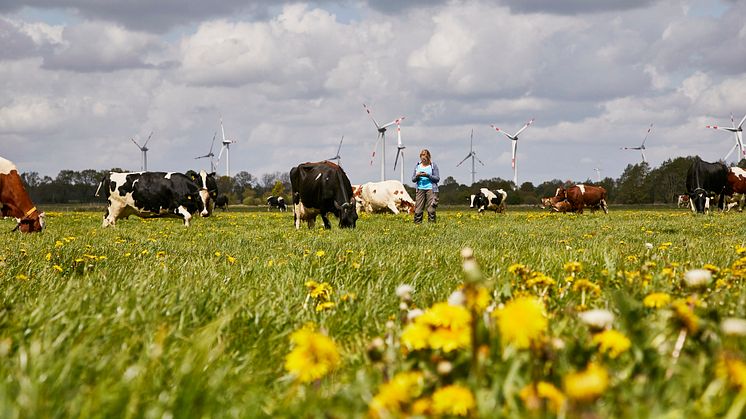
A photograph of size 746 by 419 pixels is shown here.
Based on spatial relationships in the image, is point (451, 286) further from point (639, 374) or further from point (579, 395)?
point (579, 395)

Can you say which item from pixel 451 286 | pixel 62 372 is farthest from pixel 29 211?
pixel 62 372

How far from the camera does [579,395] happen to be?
129cm

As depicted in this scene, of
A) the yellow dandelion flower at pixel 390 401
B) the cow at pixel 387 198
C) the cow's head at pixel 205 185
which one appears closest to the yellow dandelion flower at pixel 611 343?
the yellow dandelion flower at pixel 390 401

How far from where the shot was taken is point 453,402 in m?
1.64

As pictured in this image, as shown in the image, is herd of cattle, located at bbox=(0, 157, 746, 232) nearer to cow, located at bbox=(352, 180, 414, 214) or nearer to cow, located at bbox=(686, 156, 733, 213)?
cow, located at bbox=(686, 156, 733, 213)

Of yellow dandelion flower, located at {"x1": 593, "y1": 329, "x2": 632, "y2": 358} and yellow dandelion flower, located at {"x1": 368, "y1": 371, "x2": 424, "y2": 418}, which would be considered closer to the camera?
yellow dandelion flower, located at {"x1": 368, "y1": 371, "x2": 424, "y2": 418}

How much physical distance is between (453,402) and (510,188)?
121115mm

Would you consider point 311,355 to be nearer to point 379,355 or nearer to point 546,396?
point 379,355

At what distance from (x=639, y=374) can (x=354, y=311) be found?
7.66ft

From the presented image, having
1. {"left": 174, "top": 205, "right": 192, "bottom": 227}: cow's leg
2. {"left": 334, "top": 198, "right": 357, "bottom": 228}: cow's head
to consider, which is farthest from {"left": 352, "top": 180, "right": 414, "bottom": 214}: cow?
{"left": 334, "top": 198, "right": 357, "bottom": 228}: cow's head

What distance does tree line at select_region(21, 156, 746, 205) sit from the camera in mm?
111438

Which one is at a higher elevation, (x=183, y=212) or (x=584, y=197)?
(x=584, y=197)

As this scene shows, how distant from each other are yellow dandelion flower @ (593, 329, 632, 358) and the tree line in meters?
103

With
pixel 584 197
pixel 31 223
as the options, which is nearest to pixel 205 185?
pixel 31 223
